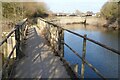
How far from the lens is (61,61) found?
6.60 m

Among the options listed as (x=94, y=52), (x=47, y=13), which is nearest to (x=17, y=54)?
(x=94, y=52)

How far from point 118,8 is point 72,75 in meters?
54.3

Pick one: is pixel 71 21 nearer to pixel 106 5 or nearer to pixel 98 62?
pixel 106 5

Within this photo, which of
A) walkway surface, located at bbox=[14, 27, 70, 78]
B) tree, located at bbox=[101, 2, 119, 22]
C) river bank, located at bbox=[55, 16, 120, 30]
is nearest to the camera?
walkway surface, located at bbox=[14, 27, 70, 78]

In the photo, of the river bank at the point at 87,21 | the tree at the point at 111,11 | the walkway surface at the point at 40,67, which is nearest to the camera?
the walkway surface at the point at 40,67

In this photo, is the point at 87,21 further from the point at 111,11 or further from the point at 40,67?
the point at 40,67

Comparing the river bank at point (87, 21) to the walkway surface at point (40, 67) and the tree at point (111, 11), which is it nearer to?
the tree at point (111, 11)

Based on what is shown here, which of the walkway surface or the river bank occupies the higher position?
the river bank

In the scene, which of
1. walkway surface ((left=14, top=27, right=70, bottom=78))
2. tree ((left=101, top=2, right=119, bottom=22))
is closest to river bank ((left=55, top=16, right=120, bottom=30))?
tree ((left=101, top=2, right=119, bottom=22))

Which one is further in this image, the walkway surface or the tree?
the tree

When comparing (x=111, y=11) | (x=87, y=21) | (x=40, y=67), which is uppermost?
(x=111, y=11)

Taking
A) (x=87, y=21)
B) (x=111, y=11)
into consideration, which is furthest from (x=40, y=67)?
(x=87, y=21)

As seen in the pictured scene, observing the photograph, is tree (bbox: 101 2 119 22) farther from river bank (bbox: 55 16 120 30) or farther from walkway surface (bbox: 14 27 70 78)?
walkway surface (bbox: 14 27 70 78)

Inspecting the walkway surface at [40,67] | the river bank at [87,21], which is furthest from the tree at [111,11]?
the walkway surface at [40,67]
